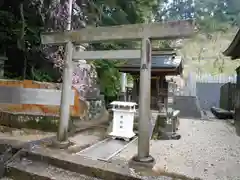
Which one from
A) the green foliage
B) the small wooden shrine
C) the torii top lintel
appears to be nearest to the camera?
the torii top lintel

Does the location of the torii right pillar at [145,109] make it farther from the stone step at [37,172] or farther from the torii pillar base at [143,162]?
the stone step at [37,172]

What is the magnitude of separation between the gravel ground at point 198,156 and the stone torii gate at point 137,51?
19.1 inches

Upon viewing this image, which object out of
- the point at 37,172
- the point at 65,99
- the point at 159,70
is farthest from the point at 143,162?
the point at 159,70

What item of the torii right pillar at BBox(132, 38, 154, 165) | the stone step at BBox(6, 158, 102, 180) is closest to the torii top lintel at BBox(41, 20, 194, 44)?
the torii right pillar at BBox(132, 38, 154, 165)

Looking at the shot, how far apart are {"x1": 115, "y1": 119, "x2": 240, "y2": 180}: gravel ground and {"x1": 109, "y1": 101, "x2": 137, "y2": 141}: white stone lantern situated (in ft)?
1.48

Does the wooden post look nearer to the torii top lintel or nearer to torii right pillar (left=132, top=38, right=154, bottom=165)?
the torii top lintel

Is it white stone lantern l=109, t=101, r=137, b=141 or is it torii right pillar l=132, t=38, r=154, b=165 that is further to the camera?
white stone lantern l=109, t=101, r=137, b=141

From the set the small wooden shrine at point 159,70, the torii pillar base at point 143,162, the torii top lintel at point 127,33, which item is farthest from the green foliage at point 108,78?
the torii pillar base at point 143,162

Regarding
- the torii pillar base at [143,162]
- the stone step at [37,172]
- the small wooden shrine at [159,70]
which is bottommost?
the stone step at [37,172]

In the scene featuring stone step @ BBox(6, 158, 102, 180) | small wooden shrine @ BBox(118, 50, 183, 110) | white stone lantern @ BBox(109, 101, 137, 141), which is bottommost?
stone step @ BBox(6, 158, 102, 180)

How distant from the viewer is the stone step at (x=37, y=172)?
3436mm

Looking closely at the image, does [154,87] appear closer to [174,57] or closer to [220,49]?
[174,57]

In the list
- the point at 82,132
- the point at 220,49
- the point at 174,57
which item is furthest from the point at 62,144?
the point at 220,49

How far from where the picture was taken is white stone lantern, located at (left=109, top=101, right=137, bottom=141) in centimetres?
512
